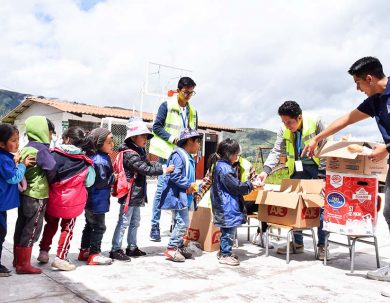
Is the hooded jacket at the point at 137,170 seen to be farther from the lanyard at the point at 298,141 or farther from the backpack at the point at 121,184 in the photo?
the lanyard at the point at 298,141

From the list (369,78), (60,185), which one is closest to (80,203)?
(60,185)

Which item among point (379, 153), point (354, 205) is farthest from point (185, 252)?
point (379, 153)

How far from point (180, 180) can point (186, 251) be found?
0.75 metres

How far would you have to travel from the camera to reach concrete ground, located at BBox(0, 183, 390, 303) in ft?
9.07

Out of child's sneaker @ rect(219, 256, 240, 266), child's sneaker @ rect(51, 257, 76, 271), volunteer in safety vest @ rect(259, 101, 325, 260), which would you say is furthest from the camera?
volunteer in safety vest @ rect(259, 101, 325, 260)

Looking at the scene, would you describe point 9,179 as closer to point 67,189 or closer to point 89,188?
point 67,189

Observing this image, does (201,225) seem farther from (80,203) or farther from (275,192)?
(80,203)

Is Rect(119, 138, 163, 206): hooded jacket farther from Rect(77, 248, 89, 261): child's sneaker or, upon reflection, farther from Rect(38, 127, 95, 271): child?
Rect(77, 248, 89, 261): child's sneaker

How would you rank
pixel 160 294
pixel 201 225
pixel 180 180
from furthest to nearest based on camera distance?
pixel 201 225
pixel 180 180
pixel 160 294

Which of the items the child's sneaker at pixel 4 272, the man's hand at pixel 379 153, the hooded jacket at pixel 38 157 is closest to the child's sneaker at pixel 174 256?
the hooded jacket at pixel 38 157

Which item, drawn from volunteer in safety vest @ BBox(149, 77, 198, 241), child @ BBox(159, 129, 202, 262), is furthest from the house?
child @ BBox(159, 129, 202, 262)

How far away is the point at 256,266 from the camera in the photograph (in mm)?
3779

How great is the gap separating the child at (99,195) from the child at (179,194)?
0.59m

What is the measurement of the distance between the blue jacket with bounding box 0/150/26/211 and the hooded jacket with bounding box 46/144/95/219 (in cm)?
32
